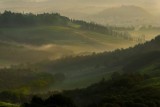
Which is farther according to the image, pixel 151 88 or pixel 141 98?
pixel 151 88

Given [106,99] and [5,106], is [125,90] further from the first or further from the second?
[5,106]

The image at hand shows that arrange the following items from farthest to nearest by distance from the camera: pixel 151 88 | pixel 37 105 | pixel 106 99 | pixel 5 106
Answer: pixel 151 88 < pixel 106 99 < pixel 5 106 < pixel 37 105

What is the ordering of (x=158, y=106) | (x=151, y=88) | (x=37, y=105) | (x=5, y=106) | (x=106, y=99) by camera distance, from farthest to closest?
(x=151, y=88) < (x=106, y=99) < (x=158, y=106) < (x=5, y=106) < (x=37, y=105)

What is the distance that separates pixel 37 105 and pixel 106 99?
3571 centimetres

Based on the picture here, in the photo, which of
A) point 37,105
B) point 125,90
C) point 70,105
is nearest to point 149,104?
point 70,105

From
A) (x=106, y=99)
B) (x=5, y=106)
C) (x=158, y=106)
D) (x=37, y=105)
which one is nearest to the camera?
(x=37, y=105)

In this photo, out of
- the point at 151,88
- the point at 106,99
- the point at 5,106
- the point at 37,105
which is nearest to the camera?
the point at 37,105

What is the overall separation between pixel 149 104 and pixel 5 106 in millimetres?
42078

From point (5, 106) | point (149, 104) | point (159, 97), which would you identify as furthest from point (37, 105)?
point (159, 97)

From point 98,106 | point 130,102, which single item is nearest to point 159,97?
point 130,102

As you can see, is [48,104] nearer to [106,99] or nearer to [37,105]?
[37,105]

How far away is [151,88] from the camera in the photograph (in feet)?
621

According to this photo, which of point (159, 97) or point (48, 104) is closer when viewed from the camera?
point (48, 104)

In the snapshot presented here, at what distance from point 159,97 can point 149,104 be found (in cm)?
1883
